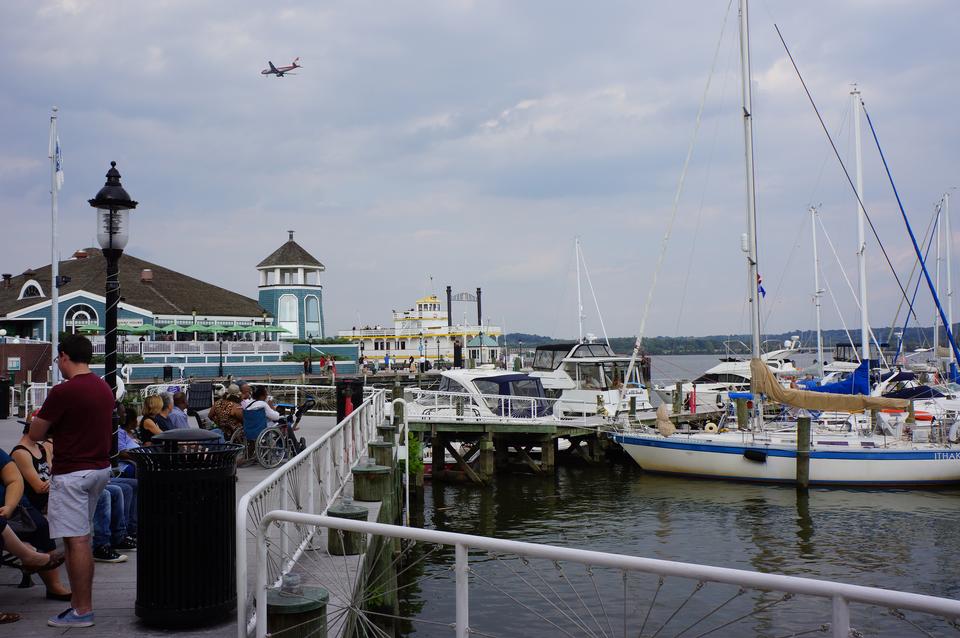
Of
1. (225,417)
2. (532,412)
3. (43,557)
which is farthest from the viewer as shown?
(532,412)

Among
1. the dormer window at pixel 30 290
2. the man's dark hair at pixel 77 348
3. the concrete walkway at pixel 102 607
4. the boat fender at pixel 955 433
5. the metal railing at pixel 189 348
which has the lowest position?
the boat fender at pixel 955 433

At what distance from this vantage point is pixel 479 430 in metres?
24.7

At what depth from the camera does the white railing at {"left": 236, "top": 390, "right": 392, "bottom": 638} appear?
516 cm

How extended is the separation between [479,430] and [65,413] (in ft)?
63.5

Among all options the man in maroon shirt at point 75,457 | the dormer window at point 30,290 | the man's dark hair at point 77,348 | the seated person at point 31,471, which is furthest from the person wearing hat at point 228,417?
the dormer window at point 30,290

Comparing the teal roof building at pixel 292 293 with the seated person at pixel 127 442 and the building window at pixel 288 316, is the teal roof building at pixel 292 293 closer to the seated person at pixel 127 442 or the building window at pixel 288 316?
the building window at pixel 288 316

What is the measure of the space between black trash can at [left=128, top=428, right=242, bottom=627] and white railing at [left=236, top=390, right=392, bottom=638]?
8.3 inches

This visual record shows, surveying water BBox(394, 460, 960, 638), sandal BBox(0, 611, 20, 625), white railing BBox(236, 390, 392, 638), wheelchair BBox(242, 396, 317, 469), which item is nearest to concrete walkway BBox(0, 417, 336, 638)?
sandal BBox(0, 611, 20, 625)

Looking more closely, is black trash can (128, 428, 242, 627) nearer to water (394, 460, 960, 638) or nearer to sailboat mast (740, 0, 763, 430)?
water (394, 460, 960, 638)

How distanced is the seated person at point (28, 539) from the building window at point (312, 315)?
55315mm

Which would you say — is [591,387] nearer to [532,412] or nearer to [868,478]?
[532,412]

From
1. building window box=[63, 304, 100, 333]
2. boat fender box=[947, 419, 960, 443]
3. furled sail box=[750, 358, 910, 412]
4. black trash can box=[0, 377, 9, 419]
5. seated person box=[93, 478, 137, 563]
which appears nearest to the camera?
seated person box=[93, 478, 137, 563]

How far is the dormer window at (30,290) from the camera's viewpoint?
158ft

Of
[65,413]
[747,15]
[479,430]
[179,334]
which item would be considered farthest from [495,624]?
[179,334]
